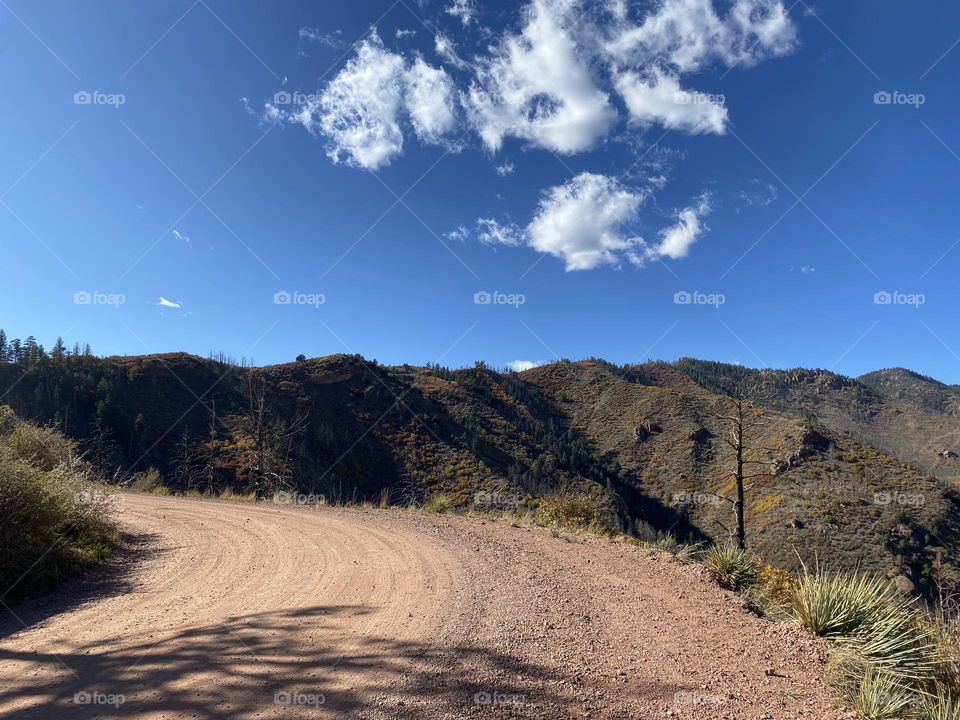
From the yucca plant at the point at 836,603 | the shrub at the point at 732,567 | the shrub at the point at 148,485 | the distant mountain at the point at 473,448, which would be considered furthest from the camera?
the distant mountain at the point at 473,448

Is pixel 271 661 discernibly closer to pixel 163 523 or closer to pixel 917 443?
pixel 163 523

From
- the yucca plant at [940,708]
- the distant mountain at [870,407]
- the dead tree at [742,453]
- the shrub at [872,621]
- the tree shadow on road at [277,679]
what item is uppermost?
the distant mountain at [870,407]

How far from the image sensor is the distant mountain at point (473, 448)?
123ft

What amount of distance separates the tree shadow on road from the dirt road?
0.02 meters

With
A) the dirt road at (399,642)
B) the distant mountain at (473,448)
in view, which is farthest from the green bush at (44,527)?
the distant mountain at (473,448)

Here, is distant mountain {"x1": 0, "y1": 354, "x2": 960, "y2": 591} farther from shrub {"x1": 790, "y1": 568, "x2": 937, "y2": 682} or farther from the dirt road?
the dirt road

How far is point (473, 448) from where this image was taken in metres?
54.2

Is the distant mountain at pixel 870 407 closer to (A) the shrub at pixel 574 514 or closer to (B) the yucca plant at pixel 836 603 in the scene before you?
(A) the shrub at pixel 574 514

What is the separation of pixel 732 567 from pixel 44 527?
9.14m

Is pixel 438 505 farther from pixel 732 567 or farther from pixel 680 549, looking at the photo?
pixel 732 567

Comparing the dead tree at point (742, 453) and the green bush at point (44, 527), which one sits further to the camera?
the dead tree at point (742, 453)

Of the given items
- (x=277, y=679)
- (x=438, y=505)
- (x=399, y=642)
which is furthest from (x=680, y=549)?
(x=277, y=679)

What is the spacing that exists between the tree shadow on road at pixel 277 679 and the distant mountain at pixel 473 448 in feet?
51.1

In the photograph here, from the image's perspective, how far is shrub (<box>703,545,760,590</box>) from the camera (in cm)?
666
